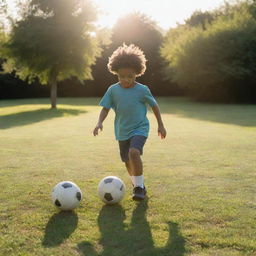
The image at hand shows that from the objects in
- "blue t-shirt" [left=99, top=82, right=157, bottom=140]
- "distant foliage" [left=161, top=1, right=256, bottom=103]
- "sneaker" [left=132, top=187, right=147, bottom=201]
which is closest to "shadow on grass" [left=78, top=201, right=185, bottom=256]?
"sneaker" [left=132, top=187, right=147, bottom=201]

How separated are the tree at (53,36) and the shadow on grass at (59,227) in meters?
20.0

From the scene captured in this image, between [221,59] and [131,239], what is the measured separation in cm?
2787

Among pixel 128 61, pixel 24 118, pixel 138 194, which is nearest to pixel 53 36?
pixel 24 118

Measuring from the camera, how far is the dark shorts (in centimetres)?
475

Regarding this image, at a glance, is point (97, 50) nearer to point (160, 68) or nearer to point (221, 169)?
point (160, 68)

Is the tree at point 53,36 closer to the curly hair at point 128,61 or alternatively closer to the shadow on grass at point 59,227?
the curly hair at point 128,61

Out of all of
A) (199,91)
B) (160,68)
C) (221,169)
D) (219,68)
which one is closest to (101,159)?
(221,169)

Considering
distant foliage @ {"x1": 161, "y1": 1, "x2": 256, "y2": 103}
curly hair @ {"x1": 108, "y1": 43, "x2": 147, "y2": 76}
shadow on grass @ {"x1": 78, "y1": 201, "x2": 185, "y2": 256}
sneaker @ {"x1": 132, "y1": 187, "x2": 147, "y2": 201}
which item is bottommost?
shadow on grass @ {"x1": 78, "y1": 201, "x2": 185, "y2": 256}

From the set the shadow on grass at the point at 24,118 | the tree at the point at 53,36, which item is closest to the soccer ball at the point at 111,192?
the shadow on grass at the point at 24,118

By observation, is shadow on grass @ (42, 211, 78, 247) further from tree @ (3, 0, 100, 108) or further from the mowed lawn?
tree @ (3, 0, 100, 108)

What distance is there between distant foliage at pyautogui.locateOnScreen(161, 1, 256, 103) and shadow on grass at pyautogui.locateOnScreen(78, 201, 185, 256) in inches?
1045

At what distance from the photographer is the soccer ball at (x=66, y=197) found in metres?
4.20

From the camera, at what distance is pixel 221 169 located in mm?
6590

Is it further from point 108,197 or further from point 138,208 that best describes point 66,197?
point 138,208
